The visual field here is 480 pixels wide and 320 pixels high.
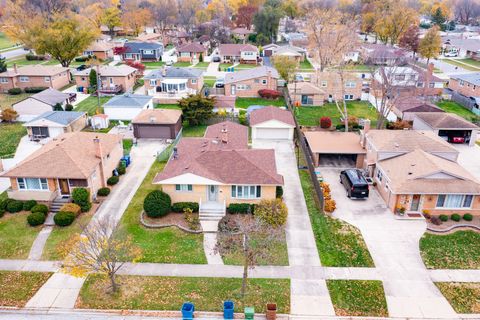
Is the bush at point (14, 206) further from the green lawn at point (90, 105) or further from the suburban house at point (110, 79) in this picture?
the suburban house at point (110, 79)

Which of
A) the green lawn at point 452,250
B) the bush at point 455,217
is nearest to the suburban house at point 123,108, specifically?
the green lawn at point 452,250

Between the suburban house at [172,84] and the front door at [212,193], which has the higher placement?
the suburban house at [172,84]

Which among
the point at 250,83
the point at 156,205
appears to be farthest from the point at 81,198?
the point at 250,83

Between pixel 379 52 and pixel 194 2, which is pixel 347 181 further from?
pixel 194 2

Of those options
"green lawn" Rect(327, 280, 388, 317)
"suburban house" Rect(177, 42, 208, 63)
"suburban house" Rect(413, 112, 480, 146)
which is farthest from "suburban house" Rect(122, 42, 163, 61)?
"green lawn" Rect(327, 280, 388, 317)

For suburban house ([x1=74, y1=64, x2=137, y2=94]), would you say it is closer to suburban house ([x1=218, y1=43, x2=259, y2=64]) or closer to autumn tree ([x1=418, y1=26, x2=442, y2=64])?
suburban house ([x1=218, y1=43, x2=259, y2=64])

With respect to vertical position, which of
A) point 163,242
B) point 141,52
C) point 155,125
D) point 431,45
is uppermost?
point 431,45

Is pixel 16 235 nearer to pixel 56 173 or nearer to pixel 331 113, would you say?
pixel 56 173
